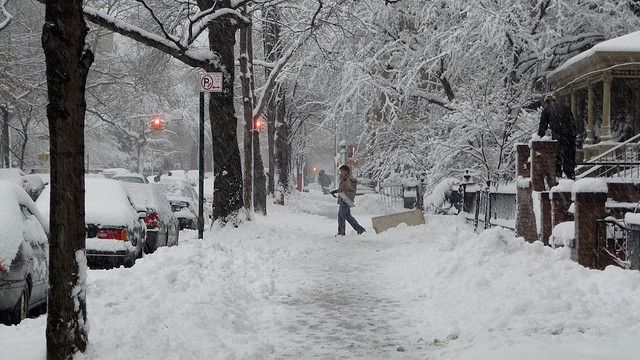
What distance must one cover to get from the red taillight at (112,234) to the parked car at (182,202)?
8.57 meters

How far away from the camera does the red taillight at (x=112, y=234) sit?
1130 centimetres

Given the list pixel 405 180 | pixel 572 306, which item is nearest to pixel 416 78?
pixel 405 180

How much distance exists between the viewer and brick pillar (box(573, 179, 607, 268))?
10.6 metres

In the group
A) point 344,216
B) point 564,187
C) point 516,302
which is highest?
point 564,187

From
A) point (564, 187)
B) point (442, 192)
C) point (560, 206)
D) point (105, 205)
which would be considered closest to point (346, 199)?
point (442, 192)

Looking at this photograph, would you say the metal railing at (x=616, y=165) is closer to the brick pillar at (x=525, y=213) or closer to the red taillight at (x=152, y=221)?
the brick pillar at (x=525, y=213)

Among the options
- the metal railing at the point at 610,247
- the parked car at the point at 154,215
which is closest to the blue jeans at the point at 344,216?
the parked car at the point at 154,215

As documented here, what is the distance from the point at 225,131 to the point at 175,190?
4915mm

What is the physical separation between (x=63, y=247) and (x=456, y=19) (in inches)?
869

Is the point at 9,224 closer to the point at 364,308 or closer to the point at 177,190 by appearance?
the point at 364,308

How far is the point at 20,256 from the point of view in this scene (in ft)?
24.4

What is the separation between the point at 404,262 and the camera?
12945 mm

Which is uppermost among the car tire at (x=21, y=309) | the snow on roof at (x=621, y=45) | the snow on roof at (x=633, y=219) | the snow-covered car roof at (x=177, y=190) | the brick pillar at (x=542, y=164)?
the snow on roof at (x=621, y=45)

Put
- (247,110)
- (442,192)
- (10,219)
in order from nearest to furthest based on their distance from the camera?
(10,219) < (247,110) < (442,192)
